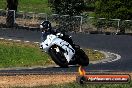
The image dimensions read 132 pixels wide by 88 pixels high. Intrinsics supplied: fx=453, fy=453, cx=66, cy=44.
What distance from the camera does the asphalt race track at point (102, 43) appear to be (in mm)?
31094

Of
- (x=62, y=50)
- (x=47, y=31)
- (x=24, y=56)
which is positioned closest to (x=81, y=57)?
(x=62, y=50)

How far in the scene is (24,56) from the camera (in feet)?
116

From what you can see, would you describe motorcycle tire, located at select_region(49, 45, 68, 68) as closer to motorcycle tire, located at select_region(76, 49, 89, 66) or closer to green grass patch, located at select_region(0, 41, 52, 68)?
motorcycle tire, located at select_region(76, 49, 89, 66)

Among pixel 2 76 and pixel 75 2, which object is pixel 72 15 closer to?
pixel 75 2

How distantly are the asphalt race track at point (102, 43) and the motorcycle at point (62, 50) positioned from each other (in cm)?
2135

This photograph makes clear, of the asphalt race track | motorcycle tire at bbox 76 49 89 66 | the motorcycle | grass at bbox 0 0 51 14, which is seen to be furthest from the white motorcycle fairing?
grass at bbox 0 0 51 14

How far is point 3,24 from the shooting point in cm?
5969

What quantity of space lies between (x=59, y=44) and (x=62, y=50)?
0.53 ft

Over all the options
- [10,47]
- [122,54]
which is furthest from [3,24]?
[122,54]

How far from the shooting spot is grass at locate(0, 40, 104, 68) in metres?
33.5

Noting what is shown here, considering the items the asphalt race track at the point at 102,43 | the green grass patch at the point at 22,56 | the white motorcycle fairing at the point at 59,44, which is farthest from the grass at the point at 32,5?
the white motorcycle fairing at the point at 59,44

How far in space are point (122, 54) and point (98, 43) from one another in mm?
6934

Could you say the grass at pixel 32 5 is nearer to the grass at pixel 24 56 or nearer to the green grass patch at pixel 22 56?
the grass at pixel 24 56

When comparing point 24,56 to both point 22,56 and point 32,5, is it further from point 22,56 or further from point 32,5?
point 32,5
